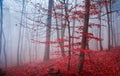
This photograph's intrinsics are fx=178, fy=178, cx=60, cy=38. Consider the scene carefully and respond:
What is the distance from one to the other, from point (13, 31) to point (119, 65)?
79021 millimetres

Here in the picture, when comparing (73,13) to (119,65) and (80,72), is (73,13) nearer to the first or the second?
(80,72)

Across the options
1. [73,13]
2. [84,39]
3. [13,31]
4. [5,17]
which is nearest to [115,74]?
[84,39]

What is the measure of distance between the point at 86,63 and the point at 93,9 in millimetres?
3960

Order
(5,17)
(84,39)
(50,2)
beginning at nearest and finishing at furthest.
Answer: (84,39), (50,2), (5,17)

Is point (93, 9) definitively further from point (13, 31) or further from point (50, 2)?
point (13, 31)

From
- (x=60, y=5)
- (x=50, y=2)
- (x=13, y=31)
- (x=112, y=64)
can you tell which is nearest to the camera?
(x=60, y=5)

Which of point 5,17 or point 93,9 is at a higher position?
point 5,17

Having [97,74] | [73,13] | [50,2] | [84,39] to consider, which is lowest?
[97,74]

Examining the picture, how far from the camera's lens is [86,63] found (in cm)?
1310

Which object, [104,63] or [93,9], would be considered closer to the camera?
[93,9]

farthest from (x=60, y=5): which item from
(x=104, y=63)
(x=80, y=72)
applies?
(x=104, y=63)

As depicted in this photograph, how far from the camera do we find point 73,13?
35.4 ft

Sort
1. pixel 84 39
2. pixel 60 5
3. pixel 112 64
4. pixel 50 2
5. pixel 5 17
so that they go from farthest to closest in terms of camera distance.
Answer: pixel 5 17 < pixel 50 2 < pixel 112 64 < pixel 60 5 < pixel 84 39

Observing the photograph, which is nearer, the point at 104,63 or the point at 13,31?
the point at 104,63
